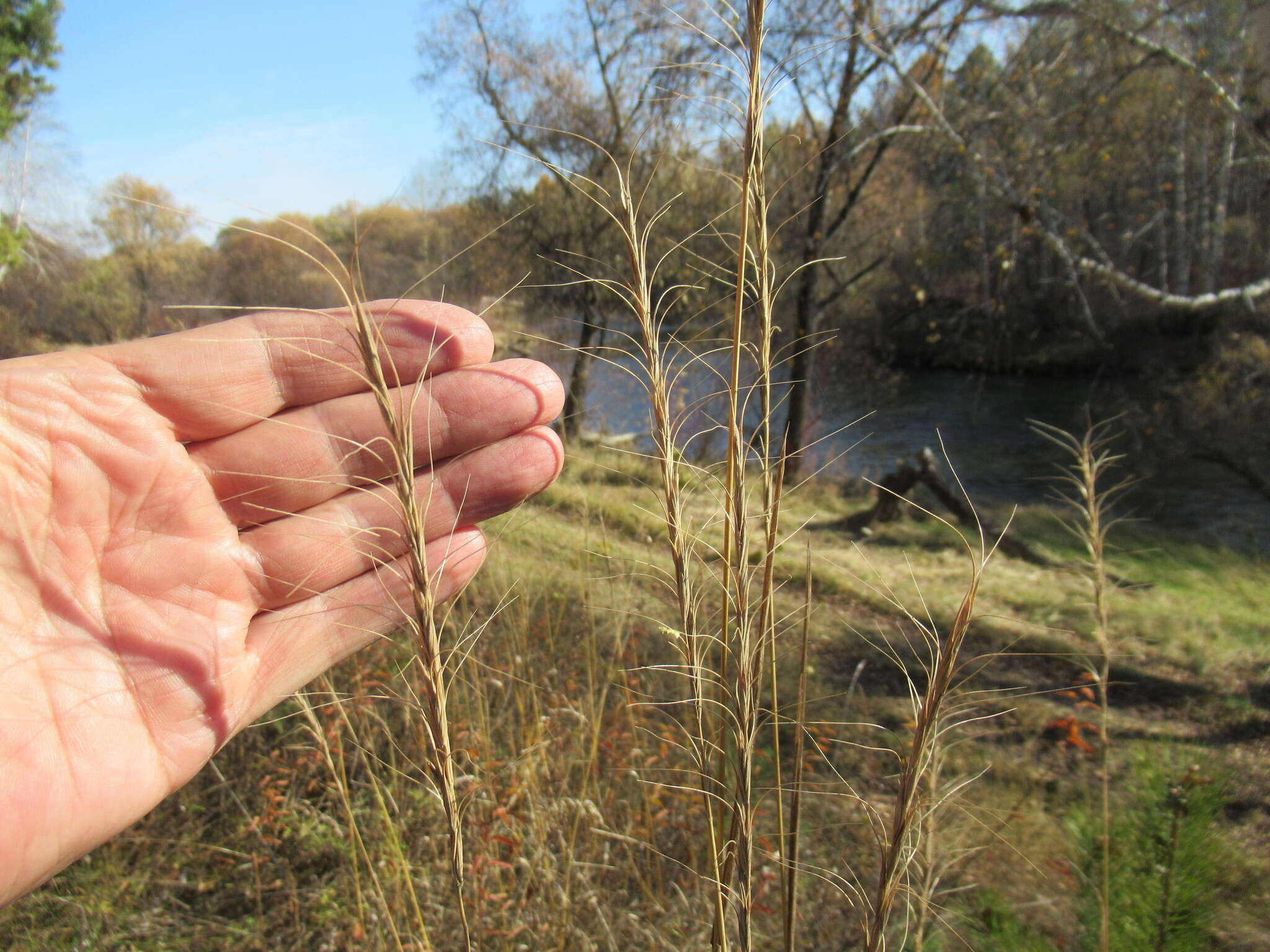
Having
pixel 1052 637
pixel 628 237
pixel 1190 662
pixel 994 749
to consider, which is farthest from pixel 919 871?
pixel 1190 662

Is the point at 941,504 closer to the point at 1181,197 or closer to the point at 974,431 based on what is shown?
the point at 974,431

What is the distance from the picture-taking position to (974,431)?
46.8 feet

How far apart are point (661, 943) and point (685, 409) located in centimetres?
156

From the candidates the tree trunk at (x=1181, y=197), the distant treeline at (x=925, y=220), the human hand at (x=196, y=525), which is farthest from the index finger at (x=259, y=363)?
the tree trunk at (x=1181, y=197)

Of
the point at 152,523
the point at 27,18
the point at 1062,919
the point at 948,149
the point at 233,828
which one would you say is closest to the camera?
the point at 152,523

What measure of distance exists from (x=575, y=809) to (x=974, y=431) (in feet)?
45.4

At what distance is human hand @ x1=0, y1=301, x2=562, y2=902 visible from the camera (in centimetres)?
133

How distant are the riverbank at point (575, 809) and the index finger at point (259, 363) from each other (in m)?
0.41

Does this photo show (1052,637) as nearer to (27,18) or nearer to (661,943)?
(661,943)

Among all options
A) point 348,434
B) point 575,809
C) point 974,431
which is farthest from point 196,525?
point 974,431

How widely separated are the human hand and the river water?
20.3 feet

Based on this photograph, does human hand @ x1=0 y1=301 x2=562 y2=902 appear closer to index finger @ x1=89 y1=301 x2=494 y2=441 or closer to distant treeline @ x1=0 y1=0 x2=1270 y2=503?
index finger @ x1=89 y1=301 x2=494 y2=441

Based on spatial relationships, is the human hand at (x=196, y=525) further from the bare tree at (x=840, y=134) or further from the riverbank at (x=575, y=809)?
the bare tree at (x=840, y=134)

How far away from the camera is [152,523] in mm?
1434
